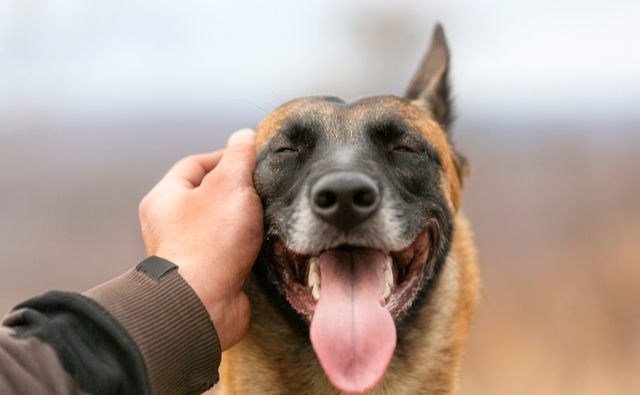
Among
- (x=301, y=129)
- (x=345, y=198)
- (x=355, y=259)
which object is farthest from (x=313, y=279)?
(x=301, y=129)

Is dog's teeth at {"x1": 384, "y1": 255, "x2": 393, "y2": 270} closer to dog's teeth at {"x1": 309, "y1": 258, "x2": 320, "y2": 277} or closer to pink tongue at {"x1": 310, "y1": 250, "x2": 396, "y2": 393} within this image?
pink tongue at {"x1": 310, "y1": 250, "x2": 396, "y2": 393}

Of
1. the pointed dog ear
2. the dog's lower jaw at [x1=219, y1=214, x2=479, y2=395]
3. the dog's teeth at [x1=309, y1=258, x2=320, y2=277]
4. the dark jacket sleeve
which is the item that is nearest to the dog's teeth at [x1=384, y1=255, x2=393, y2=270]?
the dog's teeth at [x1=309, y1=258, x2=320, y2=277]

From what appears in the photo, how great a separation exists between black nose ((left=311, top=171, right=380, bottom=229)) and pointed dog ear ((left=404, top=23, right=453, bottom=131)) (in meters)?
1.42

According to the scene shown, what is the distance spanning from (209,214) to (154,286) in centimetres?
45

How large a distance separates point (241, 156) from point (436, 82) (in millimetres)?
1518

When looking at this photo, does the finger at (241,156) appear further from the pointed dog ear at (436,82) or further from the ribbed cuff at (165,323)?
the pointed dog ear at (436,82)

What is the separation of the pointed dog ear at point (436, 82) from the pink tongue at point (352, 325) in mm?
1470

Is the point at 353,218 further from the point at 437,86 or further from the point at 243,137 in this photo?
the point at 437,86

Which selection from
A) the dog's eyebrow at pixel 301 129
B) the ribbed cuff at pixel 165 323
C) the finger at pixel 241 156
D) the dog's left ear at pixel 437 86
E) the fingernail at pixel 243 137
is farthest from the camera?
the dog's left ear at pixel 437 86

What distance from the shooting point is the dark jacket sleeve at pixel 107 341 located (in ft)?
3.85

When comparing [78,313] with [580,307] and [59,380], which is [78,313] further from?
[580,307]

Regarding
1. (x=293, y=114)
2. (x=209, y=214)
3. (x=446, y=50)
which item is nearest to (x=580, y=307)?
(x=446, y=50)

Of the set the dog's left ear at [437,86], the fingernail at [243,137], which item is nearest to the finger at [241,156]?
the fingernail at [243,137]

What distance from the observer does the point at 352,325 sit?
1.70 m
